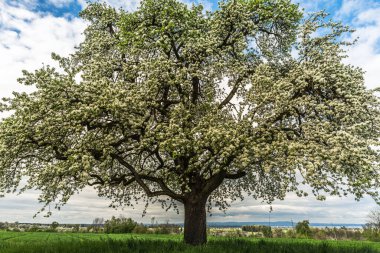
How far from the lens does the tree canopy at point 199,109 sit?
15.6 meters

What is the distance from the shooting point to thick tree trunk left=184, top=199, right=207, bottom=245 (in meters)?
19.5

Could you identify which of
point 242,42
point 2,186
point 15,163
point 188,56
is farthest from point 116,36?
point 2,186

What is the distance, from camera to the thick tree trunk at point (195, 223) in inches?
769

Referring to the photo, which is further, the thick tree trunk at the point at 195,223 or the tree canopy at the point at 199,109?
the thick tree trunk at the point at 195,223

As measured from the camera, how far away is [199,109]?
20016 mm

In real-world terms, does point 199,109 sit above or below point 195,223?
above

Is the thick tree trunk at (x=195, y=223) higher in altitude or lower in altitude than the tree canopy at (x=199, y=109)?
lower

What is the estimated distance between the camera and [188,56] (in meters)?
19.5

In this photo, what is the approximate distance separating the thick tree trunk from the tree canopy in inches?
4.9

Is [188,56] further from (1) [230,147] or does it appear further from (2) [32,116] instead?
(2) [32,116]

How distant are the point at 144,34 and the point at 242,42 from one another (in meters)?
5.73

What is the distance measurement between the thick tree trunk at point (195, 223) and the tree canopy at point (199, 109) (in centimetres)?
13

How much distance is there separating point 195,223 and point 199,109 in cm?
681

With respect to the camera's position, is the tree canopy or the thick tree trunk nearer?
the tree canopy
